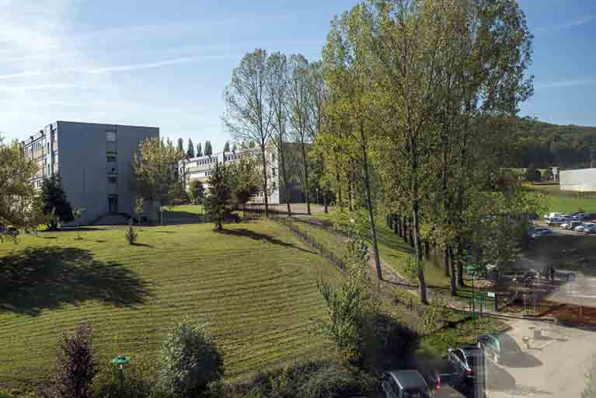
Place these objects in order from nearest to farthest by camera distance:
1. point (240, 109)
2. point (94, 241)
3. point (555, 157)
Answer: point (555, 157) < point (94, 241) < point (240, 109)

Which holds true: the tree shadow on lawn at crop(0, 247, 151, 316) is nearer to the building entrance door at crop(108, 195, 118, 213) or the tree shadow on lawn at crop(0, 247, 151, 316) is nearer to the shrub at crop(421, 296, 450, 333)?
the shrub at crop(421, 296, 450, 333)

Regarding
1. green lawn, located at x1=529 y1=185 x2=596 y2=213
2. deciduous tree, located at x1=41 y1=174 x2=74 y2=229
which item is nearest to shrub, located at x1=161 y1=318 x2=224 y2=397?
green lawn, located at x1=529 y1=185 x2=596 y2=213

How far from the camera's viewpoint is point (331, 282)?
2227cm

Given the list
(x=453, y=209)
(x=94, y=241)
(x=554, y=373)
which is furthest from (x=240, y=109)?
(x=554, y=373)

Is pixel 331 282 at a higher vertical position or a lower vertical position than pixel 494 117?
lower

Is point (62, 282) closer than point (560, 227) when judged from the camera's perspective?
Yes

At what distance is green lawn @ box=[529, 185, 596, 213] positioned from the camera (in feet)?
35.9

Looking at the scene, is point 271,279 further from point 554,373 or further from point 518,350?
point 554,373

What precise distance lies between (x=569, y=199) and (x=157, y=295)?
52.8 ft

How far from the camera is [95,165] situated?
50.4 meters

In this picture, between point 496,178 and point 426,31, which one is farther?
point 496,178

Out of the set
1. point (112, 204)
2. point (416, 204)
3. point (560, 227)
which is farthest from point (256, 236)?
point (112, 204)

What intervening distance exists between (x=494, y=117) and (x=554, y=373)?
13920 mm

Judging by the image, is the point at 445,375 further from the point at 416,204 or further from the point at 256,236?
the point at 256,236
